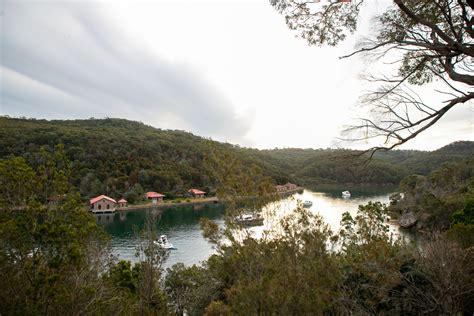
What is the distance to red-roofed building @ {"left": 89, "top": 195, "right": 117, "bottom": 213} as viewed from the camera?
42250mm

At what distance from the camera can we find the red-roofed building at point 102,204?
4225 centimetres

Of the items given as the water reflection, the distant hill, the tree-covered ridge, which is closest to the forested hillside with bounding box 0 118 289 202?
the distant hill

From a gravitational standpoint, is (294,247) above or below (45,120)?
below

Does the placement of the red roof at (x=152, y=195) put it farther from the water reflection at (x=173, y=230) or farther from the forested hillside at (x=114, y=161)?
the water reflection at (x=173, y=230)

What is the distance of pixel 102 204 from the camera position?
4306 centimetres

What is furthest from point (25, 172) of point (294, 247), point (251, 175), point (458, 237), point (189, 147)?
point (189, 147)

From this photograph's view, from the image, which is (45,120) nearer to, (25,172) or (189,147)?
(189,147)

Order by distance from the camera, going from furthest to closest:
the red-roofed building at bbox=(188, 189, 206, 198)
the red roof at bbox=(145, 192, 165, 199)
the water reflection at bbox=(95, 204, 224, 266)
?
the red-roofed building at bbox=(188, 189, 206, 198), the red roof at bbox=(145, 192, 165, 199), the water reflection at bbox=(95, 204, 224, 266)

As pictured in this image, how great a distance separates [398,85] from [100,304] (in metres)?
5.89

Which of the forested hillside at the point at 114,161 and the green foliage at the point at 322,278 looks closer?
the green foliage at the point at 322,278

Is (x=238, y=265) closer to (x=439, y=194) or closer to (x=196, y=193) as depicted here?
Result: (x=439, y=194)

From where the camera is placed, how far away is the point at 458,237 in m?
12.5

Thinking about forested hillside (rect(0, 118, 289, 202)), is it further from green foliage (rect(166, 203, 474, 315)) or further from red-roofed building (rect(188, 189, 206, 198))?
green foliage (rect(166, 203, 474, 315))

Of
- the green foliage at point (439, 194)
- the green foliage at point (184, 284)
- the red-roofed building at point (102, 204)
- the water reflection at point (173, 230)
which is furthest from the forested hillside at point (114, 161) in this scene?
the green foliage at point (184, 284)
